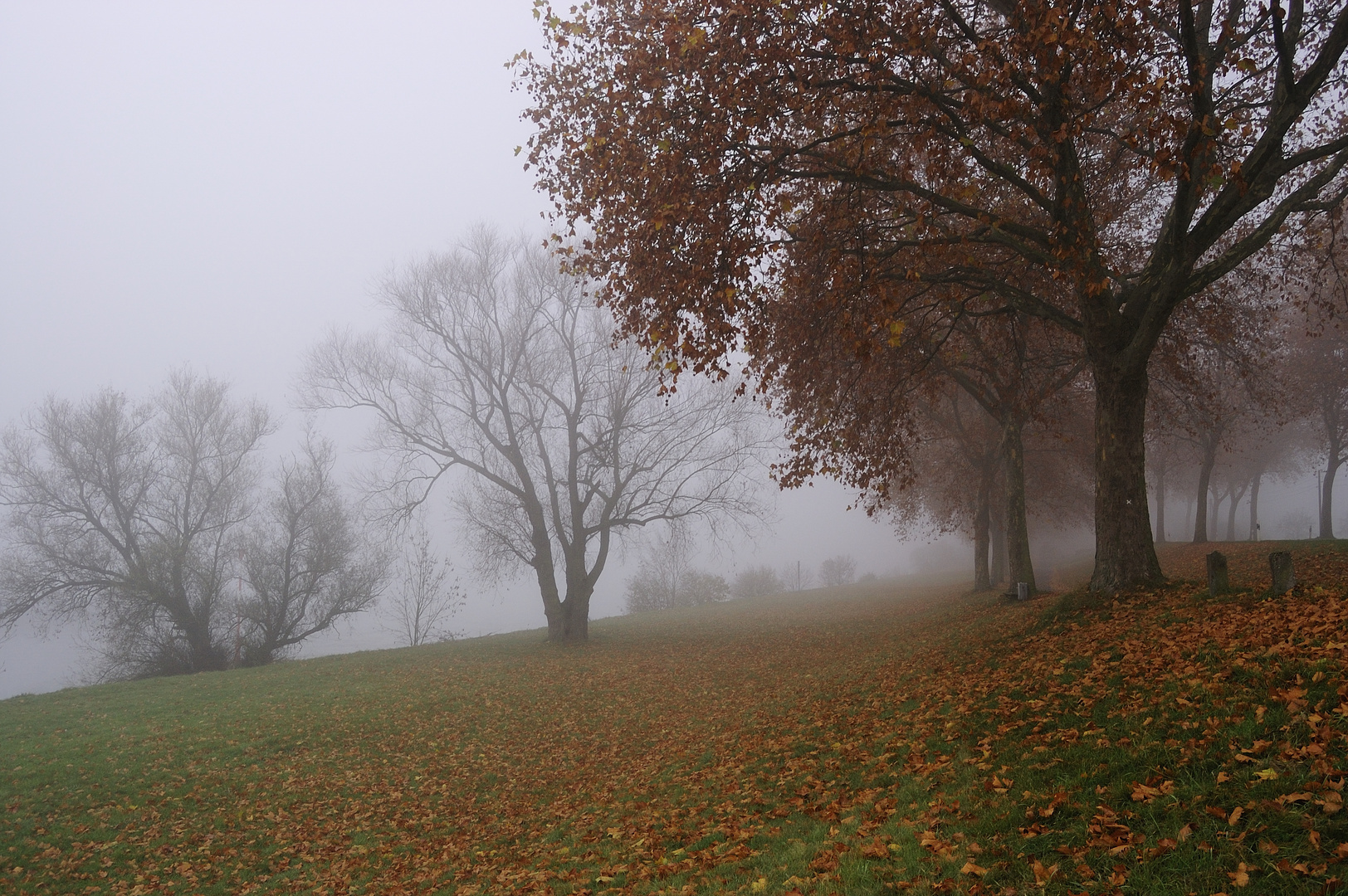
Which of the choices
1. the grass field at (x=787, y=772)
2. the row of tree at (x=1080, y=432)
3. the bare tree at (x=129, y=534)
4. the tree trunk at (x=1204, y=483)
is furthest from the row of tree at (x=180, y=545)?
the tree trunk at (x=1204, y=483)

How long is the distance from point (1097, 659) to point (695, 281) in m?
6.71

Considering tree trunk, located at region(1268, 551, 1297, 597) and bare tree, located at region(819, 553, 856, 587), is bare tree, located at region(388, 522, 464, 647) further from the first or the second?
bare tree, located at region(819, 553, 856, 587)

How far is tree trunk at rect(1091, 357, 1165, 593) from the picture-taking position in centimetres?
1084

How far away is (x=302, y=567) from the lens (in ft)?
96.9

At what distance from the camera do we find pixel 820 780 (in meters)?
7.38

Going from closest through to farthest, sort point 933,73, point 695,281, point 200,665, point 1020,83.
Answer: point 1020,83, point 695,281, point 933,73, point 200,665

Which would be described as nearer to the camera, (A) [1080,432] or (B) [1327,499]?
(A) [1080,432]

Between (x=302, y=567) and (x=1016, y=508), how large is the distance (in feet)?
91.4

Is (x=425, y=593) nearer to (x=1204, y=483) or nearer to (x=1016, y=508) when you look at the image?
(x=1016, y=508)

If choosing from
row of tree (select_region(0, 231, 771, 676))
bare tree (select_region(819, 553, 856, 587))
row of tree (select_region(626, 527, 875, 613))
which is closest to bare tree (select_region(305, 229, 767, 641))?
row of tree (select_region(0, 231, 771, 676))

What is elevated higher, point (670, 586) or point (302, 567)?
point (302, 567)

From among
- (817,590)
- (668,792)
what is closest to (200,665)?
(668,792)

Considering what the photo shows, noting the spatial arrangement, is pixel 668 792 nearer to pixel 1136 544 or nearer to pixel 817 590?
pixel 1136 544

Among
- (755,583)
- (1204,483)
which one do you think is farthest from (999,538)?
(755,583)
